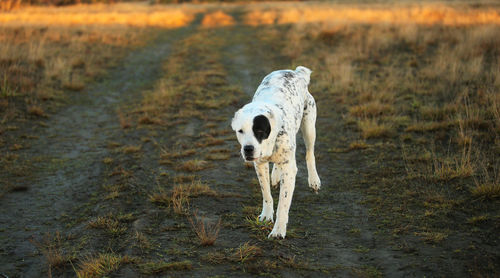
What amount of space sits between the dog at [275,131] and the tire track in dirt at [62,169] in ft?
7.80

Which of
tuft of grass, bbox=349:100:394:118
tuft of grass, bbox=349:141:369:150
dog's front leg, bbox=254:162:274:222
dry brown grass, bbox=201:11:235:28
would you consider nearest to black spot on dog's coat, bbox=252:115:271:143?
dog's front leg, bbox=254:162:274:222

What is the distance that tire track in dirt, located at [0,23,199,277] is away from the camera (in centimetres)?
489

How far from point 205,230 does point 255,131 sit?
135 centimetres

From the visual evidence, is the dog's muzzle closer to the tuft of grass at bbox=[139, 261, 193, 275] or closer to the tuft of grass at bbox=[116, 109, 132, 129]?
the tuft of grass at bbox=[139, 261, 193, 275]

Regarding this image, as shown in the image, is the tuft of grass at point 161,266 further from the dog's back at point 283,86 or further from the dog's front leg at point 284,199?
the dog's back at point 283,86

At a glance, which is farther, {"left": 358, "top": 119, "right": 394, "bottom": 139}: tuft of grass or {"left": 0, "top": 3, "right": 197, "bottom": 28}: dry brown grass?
{"left": 0, "top": 3, "right": 197, "bottom": 28}: dry brown grass

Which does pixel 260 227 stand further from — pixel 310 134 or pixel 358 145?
pixel 358 145

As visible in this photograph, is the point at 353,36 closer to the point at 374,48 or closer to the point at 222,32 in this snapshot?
the point at 374,48

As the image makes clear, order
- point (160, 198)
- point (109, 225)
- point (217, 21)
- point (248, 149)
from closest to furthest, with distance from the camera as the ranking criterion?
1. point (248, 149)
2. point (109, 225)
3. point (160, 198)
4. point (217, 21)

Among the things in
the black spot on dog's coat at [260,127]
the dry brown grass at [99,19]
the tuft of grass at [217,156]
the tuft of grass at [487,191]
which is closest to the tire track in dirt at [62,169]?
the tuft of grass at [217,156]

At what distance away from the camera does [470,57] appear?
12.0 metres

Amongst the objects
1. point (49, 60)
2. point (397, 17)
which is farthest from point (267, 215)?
point (397, 17)

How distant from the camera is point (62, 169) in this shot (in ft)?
23.8

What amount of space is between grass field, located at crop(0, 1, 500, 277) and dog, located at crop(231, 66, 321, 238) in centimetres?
39
